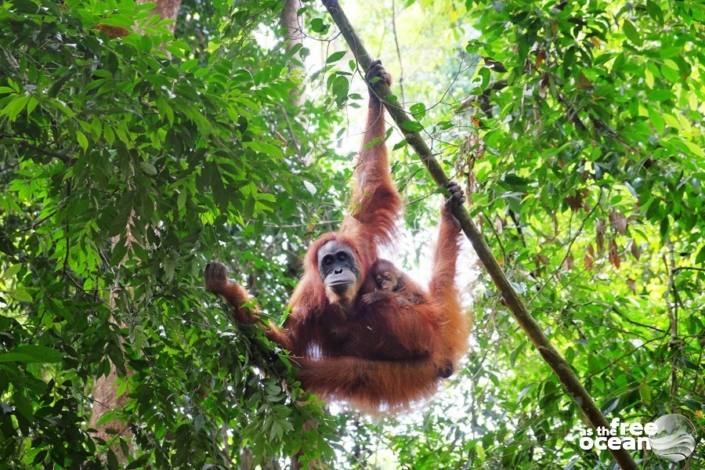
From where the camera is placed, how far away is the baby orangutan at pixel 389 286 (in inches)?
177

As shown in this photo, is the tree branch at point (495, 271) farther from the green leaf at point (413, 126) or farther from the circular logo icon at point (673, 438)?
the circular logo icon at point (673, 438)

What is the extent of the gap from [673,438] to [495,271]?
99cm

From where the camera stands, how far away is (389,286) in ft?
15.6

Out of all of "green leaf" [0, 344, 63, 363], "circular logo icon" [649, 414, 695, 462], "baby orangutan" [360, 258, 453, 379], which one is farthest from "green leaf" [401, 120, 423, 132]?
"green leaf" [0, 344, 63, 363]

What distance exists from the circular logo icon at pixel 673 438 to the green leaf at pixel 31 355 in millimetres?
2368

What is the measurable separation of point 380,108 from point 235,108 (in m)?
1.62

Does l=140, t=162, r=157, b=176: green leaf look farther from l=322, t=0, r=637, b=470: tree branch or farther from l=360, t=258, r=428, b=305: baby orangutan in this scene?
l=360, t=258, r=428, b=305: baby orangutan

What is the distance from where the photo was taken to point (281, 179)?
289cm

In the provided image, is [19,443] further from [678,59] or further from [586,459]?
[678,59]

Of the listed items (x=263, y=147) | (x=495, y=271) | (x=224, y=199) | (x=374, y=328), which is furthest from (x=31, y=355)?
(x=374, y=328)

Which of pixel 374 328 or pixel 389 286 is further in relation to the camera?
pixel 389 286

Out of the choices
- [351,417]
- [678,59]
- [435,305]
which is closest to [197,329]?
[435,305]

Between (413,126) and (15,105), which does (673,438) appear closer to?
(413,126)

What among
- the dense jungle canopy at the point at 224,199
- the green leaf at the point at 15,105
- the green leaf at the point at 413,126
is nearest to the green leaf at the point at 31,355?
the dense jungle canopy at the point at 224,199
